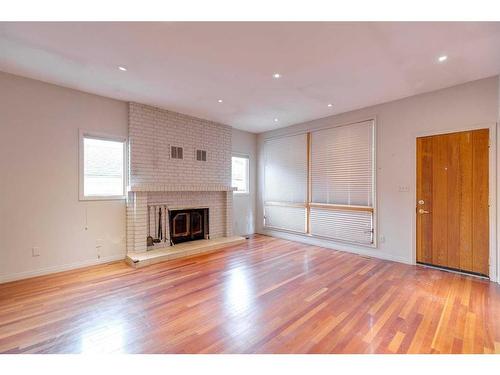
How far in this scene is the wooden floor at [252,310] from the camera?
1.93 metres

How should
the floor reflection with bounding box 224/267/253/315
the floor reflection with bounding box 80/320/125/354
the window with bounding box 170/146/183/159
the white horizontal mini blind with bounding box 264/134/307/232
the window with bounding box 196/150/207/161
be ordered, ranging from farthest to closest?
the white horizontal mini blind with bounding box 264/134/307/232 < the window with bounding box 196/150/207/161 < the window with bounding box 170/146/183/159 < the floor reflection with bounding box 224/267/253/315 < the floor reflection with bounding box 80/320/125/354

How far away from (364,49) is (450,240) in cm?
313

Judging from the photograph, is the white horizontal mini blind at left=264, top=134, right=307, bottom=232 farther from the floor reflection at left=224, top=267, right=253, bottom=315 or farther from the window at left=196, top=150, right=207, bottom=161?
the floor reflection at left=224, top=267, right=253, bottom=315

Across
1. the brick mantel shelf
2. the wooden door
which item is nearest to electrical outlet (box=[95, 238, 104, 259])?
the brick mantel shelf

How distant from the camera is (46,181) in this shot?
11.5 ft

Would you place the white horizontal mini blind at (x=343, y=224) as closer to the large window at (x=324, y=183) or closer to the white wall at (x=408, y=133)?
the large window at (x=324, y=183)

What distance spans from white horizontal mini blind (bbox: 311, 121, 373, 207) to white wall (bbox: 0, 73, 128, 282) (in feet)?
13.5

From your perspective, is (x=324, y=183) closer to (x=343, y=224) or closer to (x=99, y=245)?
(x=343, y=224)

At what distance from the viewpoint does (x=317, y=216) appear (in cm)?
529

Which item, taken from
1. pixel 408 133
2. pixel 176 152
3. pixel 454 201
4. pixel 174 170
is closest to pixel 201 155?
pixel 176 152

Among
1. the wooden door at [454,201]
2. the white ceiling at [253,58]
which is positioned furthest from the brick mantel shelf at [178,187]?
the wooden door at [454,201]

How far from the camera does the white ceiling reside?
2225 mm
